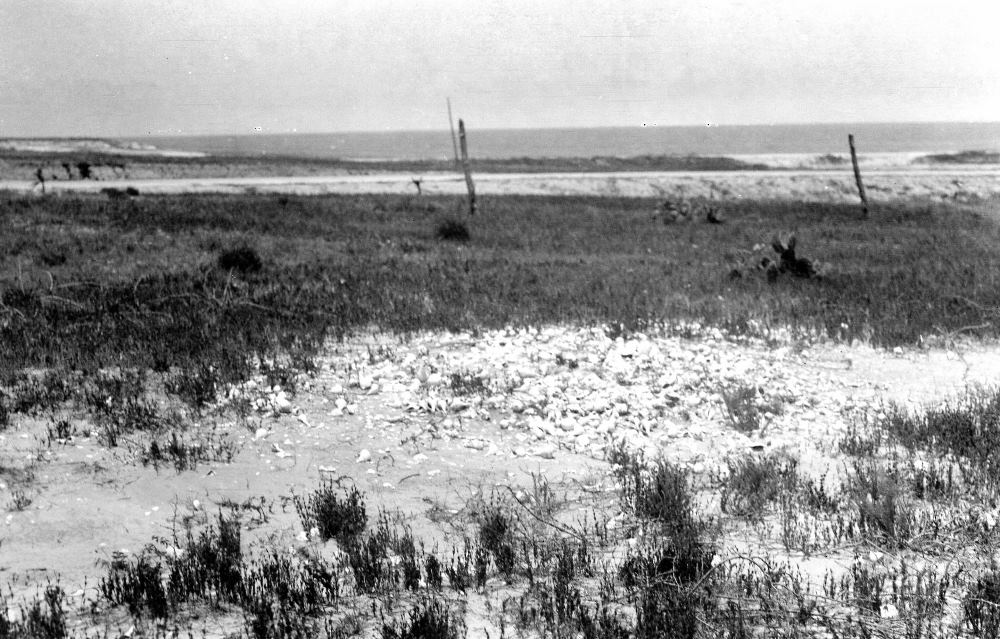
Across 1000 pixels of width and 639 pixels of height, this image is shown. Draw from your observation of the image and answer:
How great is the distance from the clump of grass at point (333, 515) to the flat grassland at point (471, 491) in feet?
0.06

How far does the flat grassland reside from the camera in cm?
461

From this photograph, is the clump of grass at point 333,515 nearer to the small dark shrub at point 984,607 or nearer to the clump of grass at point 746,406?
the small dark shrub at point 984,607

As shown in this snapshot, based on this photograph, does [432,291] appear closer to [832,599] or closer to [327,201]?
[832,599]

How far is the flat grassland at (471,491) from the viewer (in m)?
4.61

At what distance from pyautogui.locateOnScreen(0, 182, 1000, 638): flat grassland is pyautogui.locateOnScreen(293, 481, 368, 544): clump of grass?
0.02 meters

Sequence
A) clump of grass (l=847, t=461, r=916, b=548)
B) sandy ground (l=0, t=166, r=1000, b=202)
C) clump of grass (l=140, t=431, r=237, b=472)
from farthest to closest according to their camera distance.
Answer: sandy ground (l=0, t=166, r=1000, b=202)
clump of grass (l=140, t=431, r=237, b=472)
clump of grass (l=847, t=461, r=916, b=548)

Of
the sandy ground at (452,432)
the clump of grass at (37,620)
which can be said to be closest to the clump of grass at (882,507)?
the sandy ground at (452,432)

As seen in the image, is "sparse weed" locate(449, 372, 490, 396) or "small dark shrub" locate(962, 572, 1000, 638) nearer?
"small dark shrub" locate(962, 572, 1000, 638)

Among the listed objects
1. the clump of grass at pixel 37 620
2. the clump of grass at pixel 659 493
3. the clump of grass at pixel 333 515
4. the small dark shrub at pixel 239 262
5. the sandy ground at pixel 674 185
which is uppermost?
the sandy ground at pixel 674 185

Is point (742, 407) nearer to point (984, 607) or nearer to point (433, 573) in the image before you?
point (984, 607)

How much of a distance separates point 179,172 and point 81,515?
5168 cm

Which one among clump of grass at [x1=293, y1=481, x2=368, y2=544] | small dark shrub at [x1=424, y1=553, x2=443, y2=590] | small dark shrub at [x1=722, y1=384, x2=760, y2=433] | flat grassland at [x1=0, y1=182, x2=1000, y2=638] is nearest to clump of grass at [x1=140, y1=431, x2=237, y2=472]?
flat grassland at [x1=0, y1=182, x2=1000, y2=638]

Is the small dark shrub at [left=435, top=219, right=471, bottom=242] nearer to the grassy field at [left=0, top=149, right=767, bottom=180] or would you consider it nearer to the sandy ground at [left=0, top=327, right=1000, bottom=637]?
the sandy ground at [left=0, top=327, right=1000, bottom=637]

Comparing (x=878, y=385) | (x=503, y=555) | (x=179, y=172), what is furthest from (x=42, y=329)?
(x=179, y=172)
